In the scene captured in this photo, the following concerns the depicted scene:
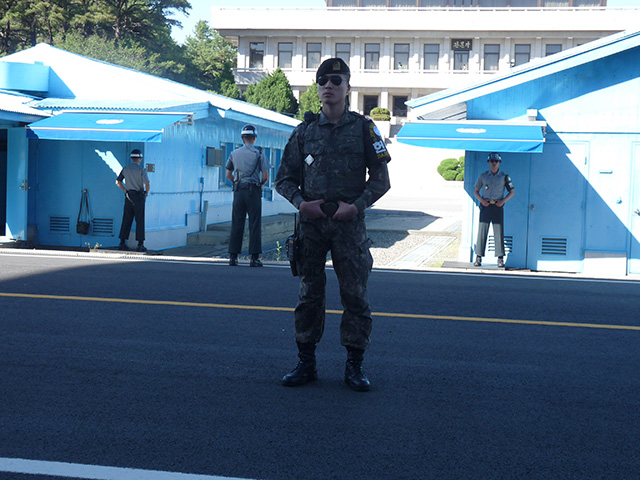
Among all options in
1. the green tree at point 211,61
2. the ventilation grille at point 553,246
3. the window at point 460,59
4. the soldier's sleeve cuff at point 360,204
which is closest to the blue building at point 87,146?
the ventilation grille at point 553,246

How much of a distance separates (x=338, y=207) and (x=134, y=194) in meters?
9.92

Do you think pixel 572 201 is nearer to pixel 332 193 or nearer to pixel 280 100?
pixel 332 193

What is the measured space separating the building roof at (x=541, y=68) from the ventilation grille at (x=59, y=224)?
731 cm

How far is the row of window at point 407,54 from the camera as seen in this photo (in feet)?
199

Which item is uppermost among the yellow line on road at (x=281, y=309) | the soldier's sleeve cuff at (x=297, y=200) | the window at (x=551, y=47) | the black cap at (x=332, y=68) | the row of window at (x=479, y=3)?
the row of window at (x=479, y=3)

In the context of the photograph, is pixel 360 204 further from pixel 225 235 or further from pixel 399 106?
pixel 399 106

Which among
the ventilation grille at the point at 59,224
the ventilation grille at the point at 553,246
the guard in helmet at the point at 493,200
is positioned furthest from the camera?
the ventilation grille at the point at 59,224

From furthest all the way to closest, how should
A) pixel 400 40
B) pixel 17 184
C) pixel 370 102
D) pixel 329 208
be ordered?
pixel 370 102 < pixel 400 40 < pixel 17 184 < pixel 329 208

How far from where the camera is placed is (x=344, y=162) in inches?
202

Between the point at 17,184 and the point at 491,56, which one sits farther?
the point at 491,56

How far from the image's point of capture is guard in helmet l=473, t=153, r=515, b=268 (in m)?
13.1

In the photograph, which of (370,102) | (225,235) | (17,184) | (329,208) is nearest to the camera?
(329,208)

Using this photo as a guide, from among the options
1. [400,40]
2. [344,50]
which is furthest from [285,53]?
[400,40]

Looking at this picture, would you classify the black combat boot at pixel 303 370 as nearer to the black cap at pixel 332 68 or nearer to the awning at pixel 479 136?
the black cap at pixel 332 68
